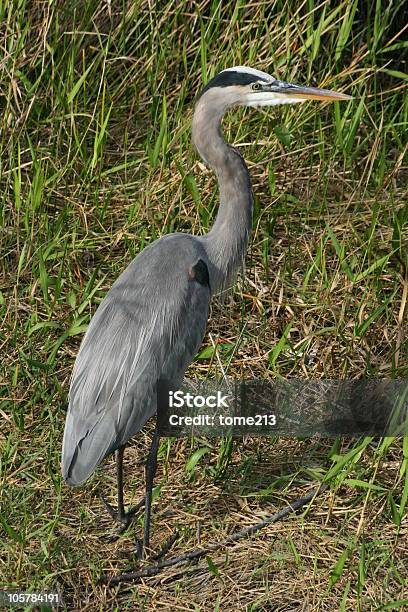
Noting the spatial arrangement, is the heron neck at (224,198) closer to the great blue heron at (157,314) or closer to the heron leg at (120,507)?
the great blue heron at (157,314)

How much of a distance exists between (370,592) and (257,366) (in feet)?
3.37

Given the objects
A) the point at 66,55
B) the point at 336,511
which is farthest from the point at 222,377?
the point at 66,55

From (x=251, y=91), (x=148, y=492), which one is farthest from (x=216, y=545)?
(x=251, y=91)

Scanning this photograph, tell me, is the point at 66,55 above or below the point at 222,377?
above

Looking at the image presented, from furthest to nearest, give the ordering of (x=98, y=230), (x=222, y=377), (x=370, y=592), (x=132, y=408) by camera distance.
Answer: (x=98, y=230)
(x=222, y=377)
(x=132, y=408)
(x=370, y=592)

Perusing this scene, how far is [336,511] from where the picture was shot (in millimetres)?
3250

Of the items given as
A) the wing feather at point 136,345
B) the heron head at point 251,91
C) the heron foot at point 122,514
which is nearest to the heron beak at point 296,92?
the heron head at point 251,91

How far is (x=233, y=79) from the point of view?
11.5ft

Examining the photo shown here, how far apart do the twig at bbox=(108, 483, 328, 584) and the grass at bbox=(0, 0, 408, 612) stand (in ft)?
0.13

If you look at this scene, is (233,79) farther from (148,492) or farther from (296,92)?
(148,492)

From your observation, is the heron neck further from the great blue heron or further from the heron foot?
Result: the heron foot

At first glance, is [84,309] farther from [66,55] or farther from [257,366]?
[66,55]

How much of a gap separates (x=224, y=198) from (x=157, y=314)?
49 centimetres

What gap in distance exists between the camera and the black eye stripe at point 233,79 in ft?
11.5
